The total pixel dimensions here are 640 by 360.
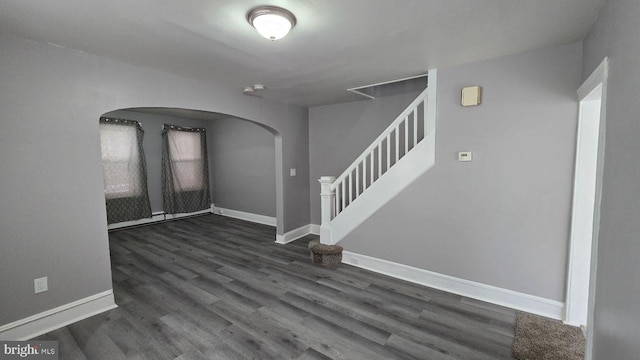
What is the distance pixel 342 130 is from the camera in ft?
14.9

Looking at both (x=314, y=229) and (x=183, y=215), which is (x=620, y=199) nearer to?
(x=314, y=229)

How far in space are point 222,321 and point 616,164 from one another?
295cm

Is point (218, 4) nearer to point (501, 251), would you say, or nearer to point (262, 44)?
point (262, 44)

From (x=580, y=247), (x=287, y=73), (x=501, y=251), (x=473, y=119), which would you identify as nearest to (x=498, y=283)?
(x=501, y=251)

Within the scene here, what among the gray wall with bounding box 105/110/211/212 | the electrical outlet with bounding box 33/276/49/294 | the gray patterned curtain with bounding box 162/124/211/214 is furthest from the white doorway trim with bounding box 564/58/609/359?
the gray wall with bounding box 105/110/211/212

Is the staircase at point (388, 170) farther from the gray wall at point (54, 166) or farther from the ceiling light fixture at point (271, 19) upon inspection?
the gray wall at point (54, 166)

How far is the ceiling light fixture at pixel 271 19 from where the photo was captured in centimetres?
165

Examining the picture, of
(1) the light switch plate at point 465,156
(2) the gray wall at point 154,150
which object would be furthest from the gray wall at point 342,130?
(2) the gray wall at point 154,150

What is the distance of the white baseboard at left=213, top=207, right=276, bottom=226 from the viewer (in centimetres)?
568

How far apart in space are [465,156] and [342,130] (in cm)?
227

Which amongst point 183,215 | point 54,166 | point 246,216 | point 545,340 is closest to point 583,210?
point 545,340

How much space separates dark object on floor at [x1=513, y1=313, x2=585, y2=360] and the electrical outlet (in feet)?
12.5

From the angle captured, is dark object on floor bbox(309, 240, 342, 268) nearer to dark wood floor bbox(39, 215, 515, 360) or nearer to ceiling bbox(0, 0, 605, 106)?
dark wood floor bbox(39, 215, 515, 360)

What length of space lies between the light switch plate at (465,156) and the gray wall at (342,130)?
1.48m
